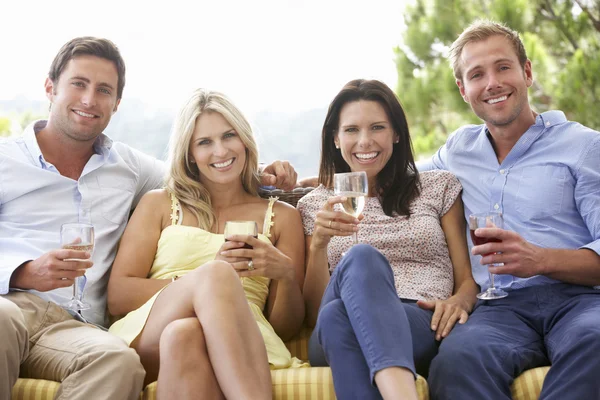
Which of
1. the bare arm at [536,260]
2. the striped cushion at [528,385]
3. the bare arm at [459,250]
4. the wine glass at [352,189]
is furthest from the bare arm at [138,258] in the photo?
the striped cushion at [528,385]

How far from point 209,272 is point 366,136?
3.15 feet

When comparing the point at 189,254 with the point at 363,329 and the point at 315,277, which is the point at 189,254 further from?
the point at 363,329

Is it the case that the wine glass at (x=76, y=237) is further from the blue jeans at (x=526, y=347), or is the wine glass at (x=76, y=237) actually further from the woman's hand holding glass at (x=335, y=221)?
the blue jeans at (x=526, y=347)

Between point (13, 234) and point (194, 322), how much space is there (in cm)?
105

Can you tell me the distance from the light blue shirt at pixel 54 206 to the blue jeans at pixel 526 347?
144 cm

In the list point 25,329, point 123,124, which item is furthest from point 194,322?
point 123,124

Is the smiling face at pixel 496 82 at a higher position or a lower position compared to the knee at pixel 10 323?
higher

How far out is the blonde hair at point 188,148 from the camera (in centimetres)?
298

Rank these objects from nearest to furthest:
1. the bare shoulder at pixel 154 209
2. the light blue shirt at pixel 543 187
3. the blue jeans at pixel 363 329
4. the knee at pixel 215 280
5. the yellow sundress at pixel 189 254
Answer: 1. the blue jeans at pixel 363 329
2. the knee at pixel 215 280
3. the light blue shirt at pixel 543 187
4. the yellow sundress at pixel 189 254
5. the bare shoulder at pixel 154 209

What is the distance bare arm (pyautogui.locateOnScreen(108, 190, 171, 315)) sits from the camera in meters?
2.77

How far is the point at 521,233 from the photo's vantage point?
→ 9.07ft

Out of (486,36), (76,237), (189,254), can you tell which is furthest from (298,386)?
(486,36)

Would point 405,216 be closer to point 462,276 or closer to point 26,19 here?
point 462,276

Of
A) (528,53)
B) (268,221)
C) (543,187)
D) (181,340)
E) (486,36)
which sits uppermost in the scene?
(528,53)
